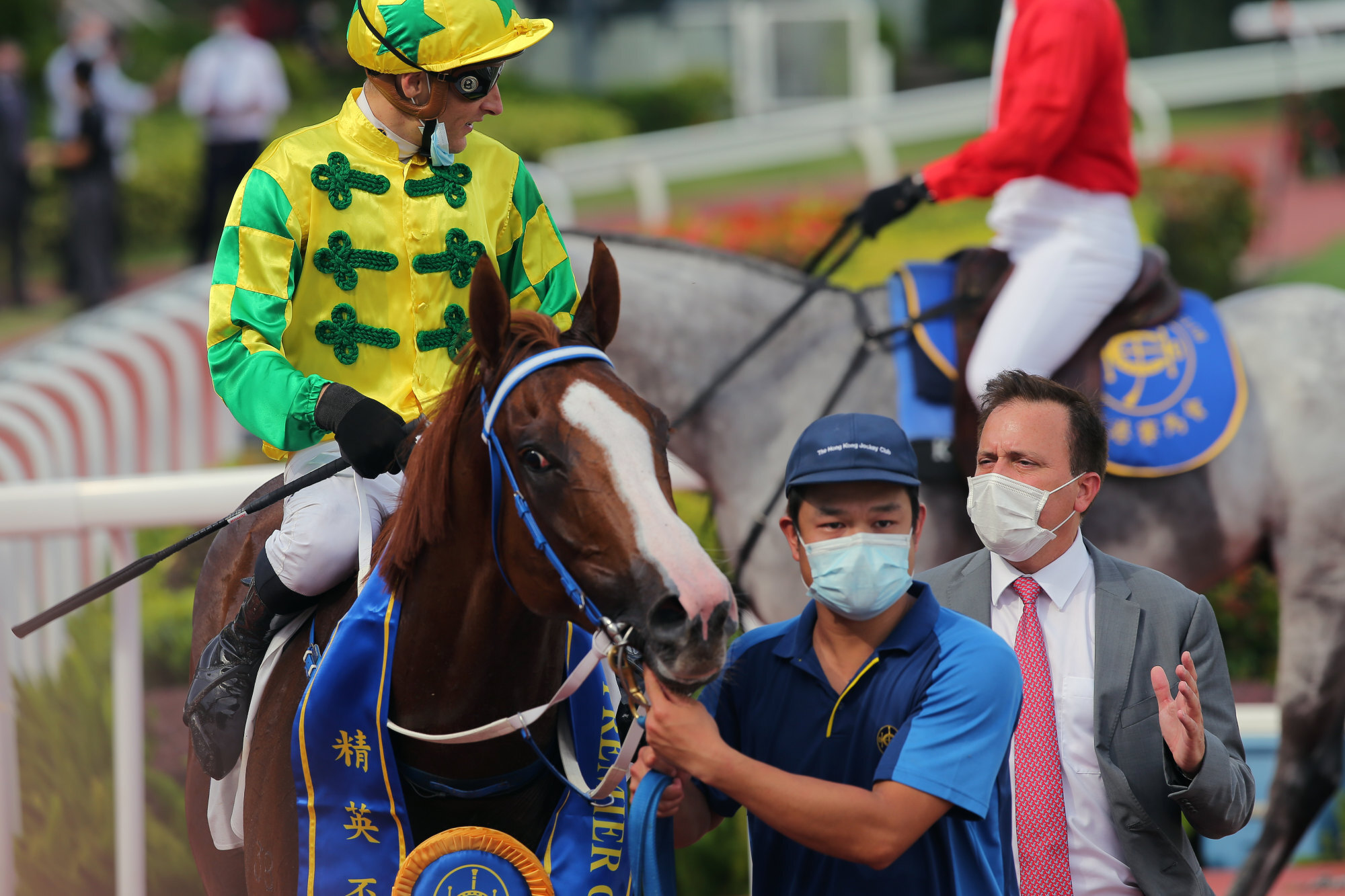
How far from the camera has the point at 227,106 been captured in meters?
11.2

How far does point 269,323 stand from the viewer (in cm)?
240

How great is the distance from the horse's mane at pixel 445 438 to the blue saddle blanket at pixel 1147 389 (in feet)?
7.60

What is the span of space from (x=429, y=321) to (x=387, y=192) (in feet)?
0.80

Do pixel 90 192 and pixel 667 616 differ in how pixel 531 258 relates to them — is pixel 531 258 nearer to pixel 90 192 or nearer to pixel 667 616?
pixel 667 616

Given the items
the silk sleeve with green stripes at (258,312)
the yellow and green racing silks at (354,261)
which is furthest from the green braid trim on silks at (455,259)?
Answer: the silk sleeve with green stripes at (258,312)

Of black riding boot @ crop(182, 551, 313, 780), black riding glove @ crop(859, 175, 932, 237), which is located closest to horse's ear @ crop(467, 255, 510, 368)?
black riding boot @ crop(182, 551, 313, 780)

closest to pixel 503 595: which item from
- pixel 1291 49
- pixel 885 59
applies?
pixel 1291 49

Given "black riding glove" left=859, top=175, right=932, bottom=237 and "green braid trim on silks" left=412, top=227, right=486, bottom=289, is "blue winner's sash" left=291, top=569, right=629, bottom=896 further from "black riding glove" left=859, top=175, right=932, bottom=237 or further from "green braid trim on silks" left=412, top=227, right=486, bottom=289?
"black riding glove" left=859, top=175, right=932, bottom=237

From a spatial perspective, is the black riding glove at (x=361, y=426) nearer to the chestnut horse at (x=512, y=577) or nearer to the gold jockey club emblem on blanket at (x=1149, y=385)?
the chestnut horse at (x=512, y=577)

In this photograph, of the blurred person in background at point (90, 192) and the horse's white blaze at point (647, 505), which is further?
the blurred person in background at point (90, 192)

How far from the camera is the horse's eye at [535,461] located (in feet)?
6.66

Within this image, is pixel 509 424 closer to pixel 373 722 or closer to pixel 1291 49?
pixel 373 722

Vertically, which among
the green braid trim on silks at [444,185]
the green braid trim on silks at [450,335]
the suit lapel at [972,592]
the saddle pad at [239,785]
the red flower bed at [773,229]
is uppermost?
the green braid trim on silks at [444,185]

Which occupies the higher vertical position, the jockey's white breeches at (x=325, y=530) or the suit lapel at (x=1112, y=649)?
the jockey's white breeches at (x=325, y=530)
